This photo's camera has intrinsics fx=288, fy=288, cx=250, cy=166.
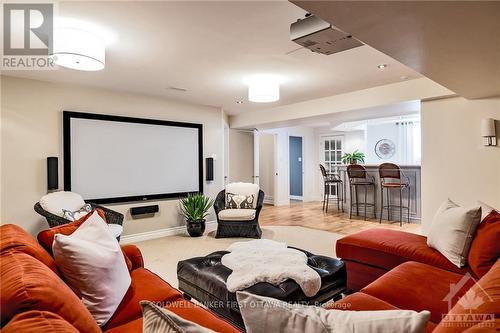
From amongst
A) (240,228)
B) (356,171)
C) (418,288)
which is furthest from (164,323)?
(356,171)

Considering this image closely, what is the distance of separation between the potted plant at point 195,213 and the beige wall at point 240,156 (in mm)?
2256

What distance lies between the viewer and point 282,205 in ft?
27.4

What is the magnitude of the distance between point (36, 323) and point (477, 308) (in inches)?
52.7

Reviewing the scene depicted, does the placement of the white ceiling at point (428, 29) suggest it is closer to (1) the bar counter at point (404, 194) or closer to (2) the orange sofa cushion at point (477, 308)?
(2) the orange sofa cushion at point (477, 308)

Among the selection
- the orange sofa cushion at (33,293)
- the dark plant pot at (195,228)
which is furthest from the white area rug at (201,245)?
the orange sofa cushion at (33,293)

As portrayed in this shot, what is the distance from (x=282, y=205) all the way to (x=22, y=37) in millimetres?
6881

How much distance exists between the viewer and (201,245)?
4336 millimetres

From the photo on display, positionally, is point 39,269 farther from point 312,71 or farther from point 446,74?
point 312,71

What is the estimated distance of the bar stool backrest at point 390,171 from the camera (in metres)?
5.56

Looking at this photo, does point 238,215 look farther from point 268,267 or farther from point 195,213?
point 268,267

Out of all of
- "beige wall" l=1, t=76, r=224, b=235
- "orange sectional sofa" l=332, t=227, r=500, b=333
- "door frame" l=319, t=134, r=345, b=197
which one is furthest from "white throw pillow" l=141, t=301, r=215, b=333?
"door frame" l=319, t=134, r=345, b=197

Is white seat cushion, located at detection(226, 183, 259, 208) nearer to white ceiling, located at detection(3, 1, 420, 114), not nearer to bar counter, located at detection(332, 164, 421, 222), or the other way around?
white ceiling, located at detection(3, 1, 420, 114)

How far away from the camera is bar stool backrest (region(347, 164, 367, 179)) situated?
6.14 meters

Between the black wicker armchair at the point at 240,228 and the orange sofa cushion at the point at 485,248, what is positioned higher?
the orange sofa cushion at the point at 485,248
